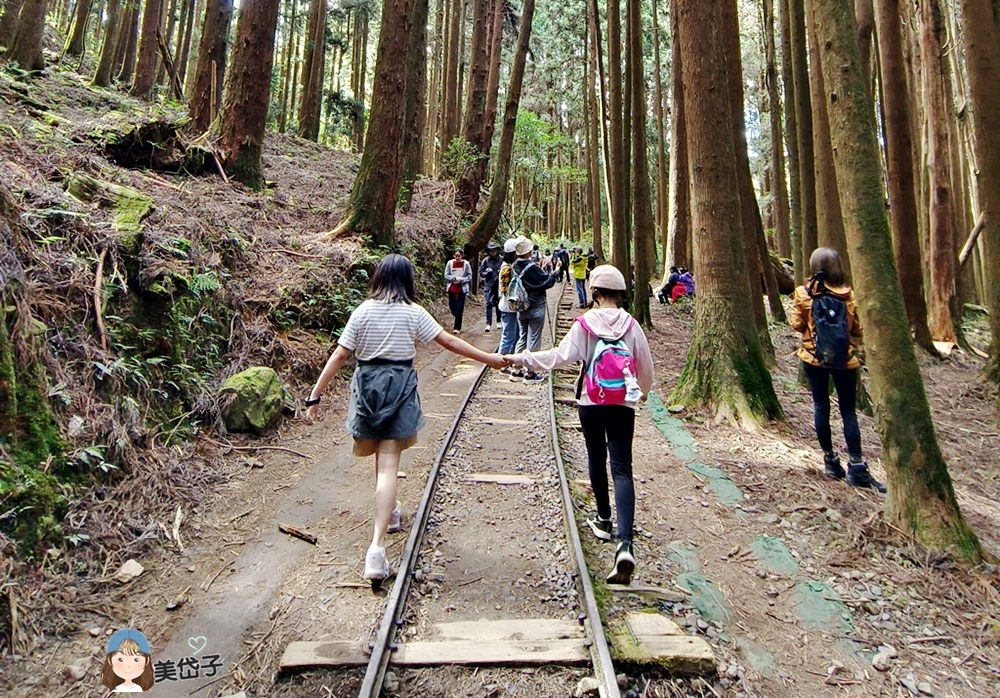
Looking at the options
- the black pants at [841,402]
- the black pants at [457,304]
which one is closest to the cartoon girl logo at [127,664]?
the black pants at [841,402]

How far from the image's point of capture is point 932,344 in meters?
11.9

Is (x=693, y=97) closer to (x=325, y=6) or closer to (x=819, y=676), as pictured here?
(x=819, y=676)

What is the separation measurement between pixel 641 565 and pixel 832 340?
9.13 ft

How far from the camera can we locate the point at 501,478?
18.3ft

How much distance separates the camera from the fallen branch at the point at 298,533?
4.45 metres

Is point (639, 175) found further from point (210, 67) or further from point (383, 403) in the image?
point (383, 403)

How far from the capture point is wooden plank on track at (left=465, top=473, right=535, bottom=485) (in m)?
5.50

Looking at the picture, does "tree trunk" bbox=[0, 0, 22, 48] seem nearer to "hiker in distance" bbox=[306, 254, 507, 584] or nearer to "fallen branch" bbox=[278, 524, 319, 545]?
"fallen branch" bbox=[278, 524, 319, 545]

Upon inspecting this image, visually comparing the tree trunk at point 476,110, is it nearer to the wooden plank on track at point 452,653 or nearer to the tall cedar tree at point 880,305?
the tall cedar tree at point 880,305

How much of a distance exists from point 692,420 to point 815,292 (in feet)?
7.86

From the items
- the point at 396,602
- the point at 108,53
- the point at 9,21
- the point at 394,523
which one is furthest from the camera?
the point at 108,53

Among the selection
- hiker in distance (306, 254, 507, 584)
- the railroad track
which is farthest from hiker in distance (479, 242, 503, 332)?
hiker in distance (306, 254, 507, 584)

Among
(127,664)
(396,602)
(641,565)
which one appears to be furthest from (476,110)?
(127,664)

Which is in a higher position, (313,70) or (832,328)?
(313,70)
